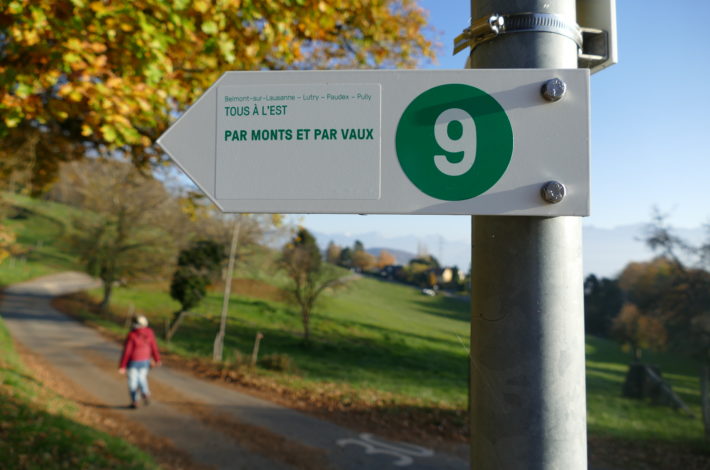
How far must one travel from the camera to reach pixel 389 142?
1125 mm

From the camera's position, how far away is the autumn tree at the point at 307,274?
1694 centimetres

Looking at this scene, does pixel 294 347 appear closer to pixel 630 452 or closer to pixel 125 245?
pixel 125 245

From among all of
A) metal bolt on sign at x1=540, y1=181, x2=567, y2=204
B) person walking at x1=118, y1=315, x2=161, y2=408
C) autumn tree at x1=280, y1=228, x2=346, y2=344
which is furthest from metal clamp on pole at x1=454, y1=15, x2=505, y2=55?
autumn tree at x1=280, y1=228, x2=346, y2=344

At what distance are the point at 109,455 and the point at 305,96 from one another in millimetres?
5289

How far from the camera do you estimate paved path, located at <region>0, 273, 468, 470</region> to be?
6367 mm

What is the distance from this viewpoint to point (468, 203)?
1.08 metres

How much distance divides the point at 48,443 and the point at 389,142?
17.2 ft

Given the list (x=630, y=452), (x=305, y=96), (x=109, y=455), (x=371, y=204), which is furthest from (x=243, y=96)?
(x=630, y=452)

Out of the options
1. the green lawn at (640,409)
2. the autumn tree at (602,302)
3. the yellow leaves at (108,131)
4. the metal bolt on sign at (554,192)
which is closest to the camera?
the metal bolt on sign at (554,192)

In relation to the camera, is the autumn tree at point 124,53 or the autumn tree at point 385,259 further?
the autumn tree at point 385,259

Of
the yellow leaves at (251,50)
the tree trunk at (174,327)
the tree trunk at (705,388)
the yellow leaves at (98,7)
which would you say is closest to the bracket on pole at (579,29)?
the yellow leaves at (98,7)

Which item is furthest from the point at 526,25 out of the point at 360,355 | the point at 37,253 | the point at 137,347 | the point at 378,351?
the point at 37,253

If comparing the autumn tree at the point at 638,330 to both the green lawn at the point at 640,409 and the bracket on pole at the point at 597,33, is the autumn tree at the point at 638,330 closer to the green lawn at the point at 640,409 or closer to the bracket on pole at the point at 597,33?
the green lawn at the point at 640,409

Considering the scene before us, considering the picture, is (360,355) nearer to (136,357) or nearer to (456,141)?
(136,357)
